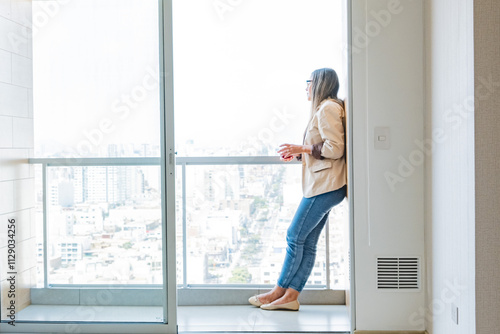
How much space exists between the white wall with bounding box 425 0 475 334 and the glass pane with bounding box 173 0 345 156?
0.92m

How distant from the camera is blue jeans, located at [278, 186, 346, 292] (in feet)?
10.7

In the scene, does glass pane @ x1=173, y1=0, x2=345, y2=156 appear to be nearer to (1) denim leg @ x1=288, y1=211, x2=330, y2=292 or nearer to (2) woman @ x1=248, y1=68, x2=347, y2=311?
(2) woman @ x1=248, y1=68, x2=347, y2=311

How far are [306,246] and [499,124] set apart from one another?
1.56m

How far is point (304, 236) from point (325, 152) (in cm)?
57

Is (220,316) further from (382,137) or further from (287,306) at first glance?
(382,137)

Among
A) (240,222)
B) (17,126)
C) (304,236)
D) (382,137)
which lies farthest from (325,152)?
(17,126)

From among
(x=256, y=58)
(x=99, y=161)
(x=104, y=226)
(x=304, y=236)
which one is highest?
(x=256, y=58)

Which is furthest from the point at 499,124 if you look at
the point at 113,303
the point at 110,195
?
the point at 113,303

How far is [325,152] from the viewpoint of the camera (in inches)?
123

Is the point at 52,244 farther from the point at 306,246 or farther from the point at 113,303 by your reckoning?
the point at 306,246

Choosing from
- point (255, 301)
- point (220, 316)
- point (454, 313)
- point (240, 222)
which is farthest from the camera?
point (240, 222)

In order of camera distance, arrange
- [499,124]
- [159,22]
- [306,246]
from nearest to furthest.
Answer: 1. [499,124]
2. [159,22]
3. [306,246]

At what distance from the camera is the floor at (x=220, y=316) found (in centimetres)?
303

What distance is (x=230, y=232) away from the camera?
3691 mm
